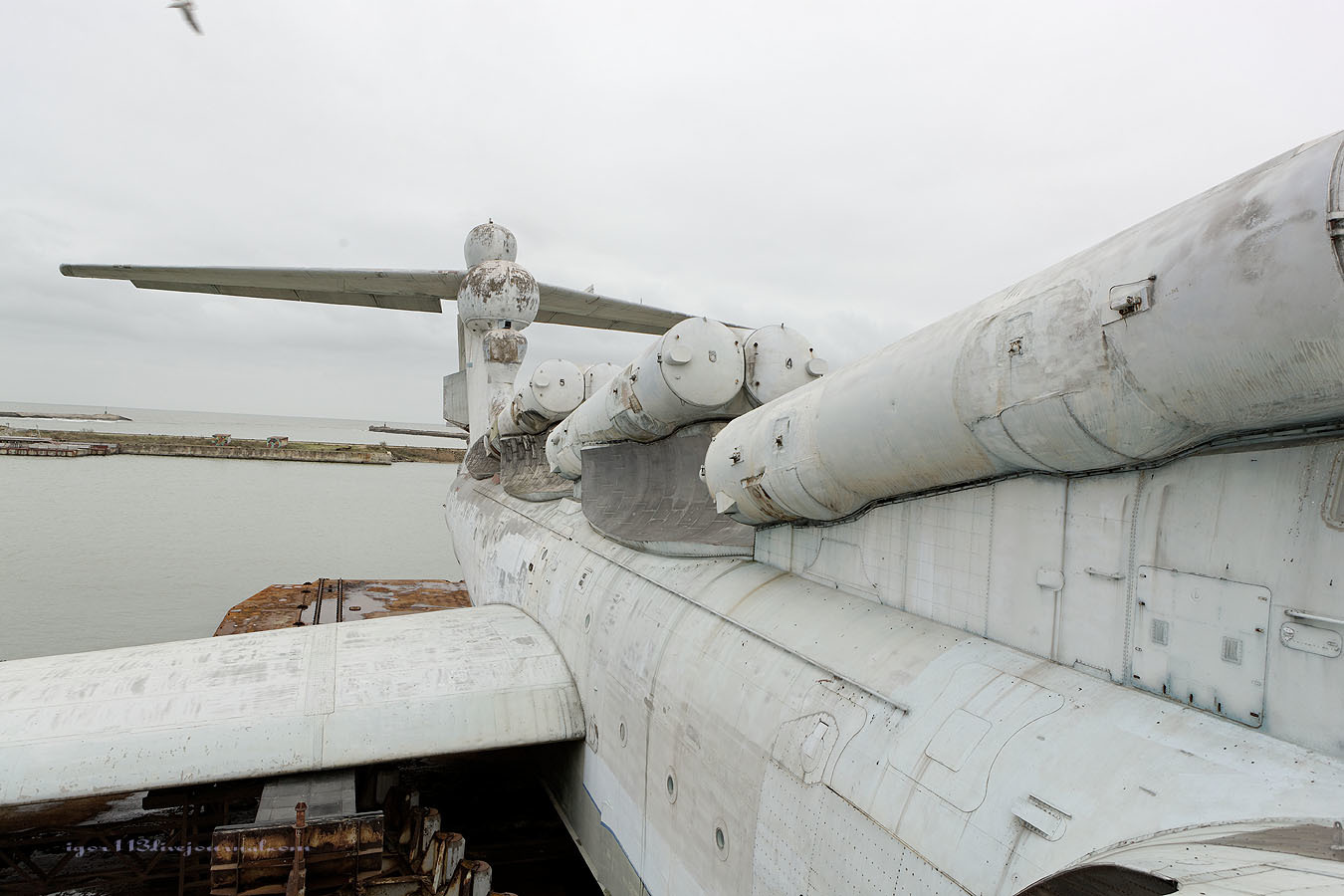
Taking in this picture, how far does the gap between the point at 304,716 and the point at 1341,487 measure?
6.13 metres

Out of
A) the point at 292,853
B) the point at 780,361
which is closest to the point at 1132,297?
the point at 780,361

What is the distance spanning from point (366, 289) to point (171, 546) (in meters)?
11.3

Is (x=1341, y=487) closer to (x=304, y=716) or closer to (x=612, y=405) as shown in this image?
(x=612, y=405)

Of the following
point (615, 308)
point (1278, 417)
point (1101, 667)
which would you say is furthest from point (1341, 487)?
point (615, 308)

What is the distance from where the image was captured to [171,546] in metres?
21.4

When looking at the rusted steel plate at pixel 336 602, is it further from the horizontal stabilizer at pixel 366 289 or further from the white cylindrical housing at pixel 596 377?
the horizontal stabilizer at pixel 366 289

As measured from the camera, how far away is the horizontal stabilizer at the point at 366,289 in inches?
567

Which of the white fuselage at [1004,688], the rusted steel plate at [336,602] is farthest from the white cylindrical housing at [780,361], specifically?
the rusted steel plate at [336,602]

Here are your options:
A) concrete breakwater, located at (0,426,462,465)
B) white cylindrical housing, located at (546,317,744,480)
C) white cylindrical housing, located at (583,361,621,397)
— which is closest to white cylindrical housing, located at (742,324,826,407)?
white cylindrical housing, located at (546,317,744,480)

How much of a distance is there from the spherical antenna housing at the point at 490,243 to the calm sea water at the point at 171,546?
8.80 m

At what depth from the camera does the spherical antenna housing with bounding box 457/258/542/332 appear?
51.8ft

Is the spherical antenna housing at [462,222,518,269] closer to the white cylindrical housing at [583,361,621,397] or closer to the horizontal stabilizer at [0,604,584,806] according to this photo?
the white cylindrical housing at [583,361,621,397]

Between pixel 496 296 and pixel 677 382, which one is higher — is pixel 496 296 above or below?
above

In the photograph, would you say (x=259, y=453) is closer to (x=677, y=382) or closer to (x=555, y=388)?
(x=555, y=388)
